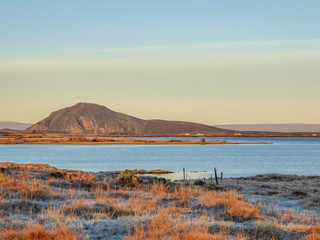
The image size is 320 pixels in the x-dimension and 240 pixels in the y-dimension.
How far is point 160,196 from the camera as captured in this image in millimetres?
15336

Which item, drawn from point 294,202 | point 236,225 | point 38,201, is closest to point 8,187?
point 38,201

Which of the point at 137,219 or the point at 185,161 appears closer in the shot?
the point at 137,219

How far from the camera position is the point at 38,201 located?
13.2m

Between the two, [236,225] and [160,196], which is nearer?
[236,225]

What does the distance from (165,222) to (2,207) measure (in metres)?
4.57

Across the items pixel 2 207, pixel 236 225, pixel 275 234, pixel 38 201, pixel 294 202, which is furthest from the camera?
pixel 294 202

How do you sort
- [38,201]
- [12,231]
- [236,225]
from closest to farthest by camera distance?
1. [12,231]
2. [236,225]
3. [38,201]

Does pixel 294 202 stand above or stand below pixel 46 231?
below

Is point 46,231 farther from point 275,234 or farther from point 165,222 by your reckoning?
point 275,234

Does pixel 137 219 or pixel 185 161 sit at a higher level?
pixel 137 219

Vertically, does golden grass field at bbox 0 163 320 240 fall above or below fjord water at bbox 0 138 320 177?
above

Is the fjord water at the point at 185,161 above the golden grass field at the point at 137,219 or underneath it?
underneath

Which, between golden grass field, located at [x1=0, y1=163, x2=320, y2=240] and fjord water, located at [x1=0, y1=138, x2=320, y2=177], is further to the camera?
fjord water, located at [x1=0, y1=138, x2=320, y2=177]

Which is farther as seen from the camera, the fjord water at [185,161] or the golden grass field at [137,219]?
the fjord water at [185,161]
